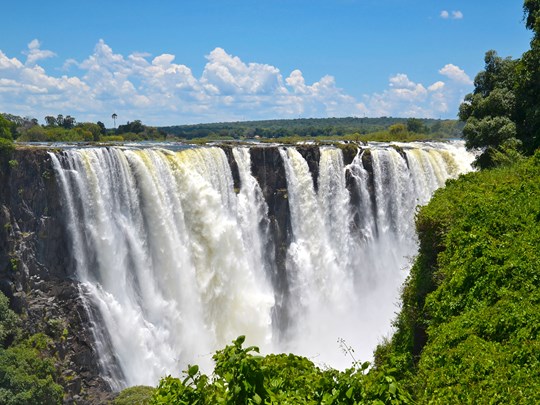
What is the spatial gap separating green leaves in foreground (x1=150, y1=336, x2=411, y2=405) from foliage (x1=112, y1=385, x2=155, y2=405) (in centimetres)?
1071

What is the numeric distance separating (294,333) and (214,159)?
29.1 ft

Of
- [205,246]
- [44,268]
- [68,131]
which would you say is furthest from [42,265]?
[68,131]

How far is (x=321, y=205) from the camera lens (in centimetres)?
2777

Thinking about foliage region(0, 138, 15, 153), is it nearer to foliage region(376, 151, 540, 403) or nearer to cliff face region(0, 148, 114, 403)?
cliff face region(0, 148, 114, 403)

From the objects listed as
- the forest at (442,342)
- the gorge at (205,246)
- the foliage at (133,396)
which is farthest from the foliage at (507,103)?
the foliage at (133,396)

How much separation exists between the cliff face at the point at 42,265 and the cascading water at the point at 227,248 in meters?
0.47

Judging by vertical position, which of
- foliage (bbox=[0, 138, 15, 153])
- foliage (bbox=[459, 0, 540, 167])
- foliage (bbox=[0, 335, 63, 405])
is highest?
foliage (bbox=[459, 0, 540, 167])

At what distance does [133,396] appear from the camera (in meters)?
16.9

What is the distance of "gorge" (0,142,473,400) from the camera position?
19.3 metres

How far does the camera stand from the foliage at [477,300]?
6.90 meters

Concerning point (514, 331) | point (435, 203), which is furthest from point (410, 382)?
point (435, 203)

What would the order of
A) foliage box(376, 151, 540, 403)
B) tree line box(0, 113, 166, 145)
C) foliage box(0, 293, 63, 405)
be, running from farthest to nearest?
tree line box(0, 113, 166, 145), foliage box(0, 293, 63, 405), foliage box(376, 151, 540, 403)

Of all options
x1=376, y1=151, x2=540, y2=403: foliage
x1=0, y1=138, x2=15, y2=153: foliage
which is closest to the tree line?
x1=0, y1=138, x2=15, y2=153: foliage

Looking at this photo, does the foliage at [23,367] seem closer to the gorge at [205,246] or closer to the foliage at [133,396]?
the gorge at [205,246]
